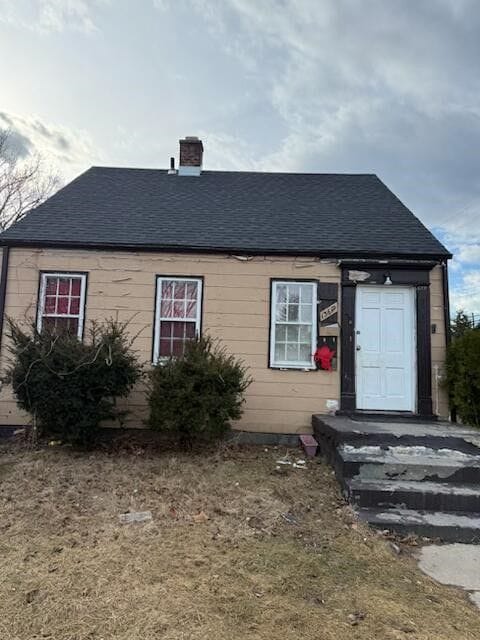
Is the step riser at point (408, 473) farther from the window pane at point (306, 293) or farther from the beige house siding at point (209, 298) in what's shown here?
the window pane at point (306, 293)

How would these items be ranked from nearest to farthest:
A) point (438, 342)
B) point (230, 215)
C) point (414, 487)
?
point (414, 487) < point (438, 342) < point (230, 215)

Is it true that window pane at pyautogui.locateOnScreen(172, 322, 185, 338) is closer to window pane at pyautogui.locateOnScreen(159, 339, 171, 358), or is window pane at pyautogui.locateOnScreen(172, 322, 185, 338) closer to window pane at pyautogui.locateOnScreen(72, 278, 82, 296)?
window pane at pyautogui.locateOnScreen(159, 339, 171, 358)

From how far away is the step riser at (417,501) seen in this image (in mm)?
3920

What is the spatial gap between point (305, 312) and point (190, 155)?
5.02m

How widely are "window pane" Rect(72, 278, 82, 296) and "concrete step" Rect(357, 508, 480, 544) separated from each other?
549 cm

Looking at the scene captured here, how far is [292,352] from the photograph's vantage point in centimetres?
673

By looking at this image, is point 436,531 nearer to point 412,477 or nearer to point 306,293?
point 412,477

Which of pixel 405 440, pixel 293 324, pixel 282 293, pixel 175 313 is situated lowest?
pixel 405 440

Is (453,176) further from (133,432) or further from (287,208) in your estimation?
(133,432)

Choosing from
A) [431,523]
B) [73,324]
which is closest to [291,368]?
[431,523]

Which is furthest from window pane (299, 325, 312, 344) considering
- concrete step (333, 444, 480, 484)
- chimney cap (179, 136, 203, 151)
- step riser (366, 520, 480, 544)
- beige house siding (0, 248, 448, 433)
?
chimney cap (179, 136, 203, 151)

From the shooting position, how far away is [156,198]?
8.20 metres

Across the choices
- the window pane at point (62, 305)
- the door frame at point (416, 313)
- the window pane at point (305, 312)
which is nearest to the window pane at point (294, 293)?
the window pane at point (305, 312)

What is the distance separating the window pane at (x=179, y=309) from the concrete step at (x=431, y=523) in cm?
416
